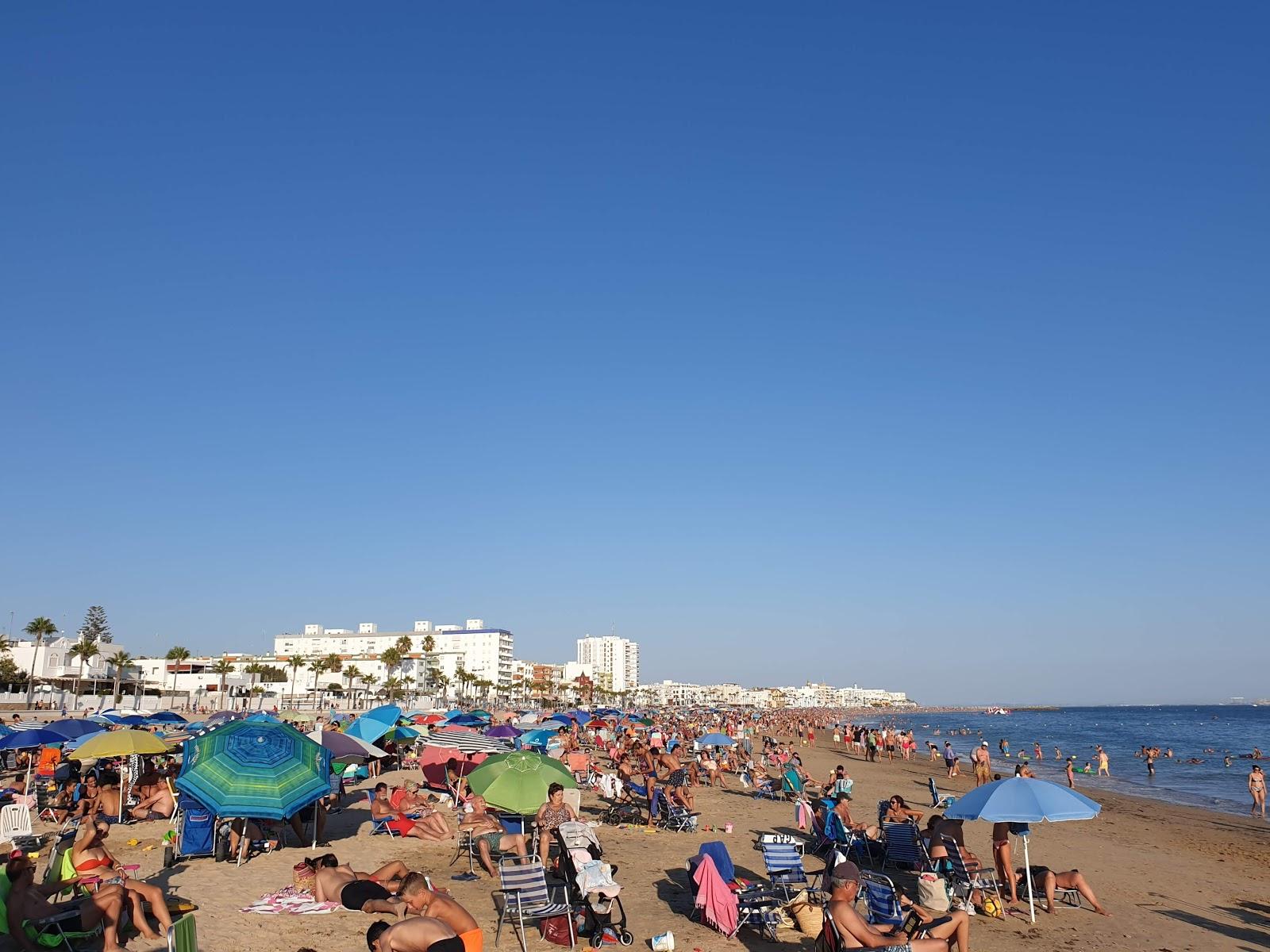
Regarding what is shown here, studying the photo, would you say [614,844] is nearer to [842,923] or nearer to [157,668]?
[842,923]

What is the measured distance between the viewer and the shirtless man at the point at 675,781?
635 inches

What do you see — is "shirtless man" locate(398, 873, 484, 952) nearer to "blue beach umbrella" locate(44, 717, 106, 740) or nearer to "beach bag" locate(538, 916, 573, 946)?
"beach bag" locate(538, 916, 573, 946)

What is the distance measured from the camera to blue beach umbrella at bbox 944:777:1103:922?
9.16m

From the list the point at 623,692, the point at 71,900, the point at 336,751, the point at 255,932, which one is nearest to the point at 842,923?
the point at 255,932

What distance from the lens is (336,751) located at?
14.7 m

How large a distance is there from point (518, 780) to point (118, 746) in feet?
23.6

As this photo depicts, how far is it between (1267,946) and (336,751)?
42.6ft

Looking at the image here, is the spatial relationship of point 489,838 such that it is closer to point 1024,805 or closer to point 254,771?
point 254,771

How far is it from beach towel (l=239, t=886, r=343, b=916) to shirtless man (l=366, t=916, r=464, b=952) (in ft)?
10.6

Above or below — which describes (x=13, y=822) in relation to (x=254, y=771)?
below

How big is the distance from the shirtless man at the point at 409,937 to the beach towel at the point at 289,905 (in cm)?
323

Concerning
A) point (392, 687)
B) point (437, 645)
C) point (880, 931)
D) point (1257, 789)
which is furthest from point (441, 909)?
point (437, 645)

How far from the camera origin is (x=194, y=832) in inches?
453

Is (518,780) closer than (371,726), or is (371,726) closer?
(518,780)
